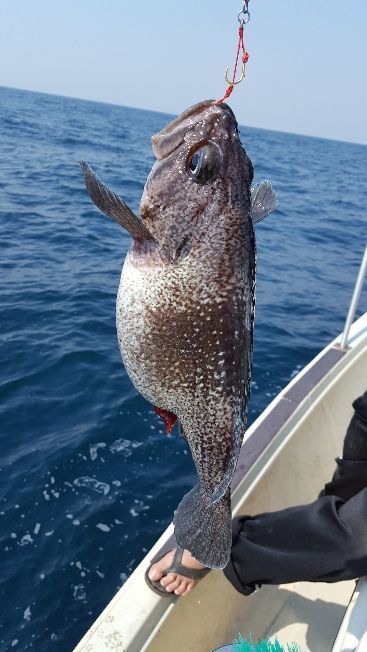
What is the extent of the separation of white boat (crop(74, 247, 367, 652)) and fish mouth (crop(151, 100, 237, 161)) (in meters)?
2.38

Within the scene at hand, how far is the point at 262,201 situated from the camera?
7.53ft

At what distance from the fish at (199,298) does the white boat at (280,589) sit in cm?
123

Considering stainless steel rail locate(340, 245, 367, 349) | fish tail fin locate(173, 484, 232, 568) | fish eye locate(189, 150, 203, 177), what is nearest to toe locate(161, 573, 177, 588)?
fish tail fin locate(173, 484, 232, 568)

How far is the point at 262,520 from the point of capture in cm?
329

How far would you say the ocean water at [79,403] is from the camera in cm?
476

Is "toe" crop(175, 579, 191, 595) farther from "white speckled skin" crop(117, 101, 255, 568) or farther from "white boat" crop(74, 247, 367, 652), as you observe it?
"white speckled skin" crop(117, 101, 255, 568)

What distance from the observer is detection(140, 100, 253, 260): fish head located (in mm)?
2037

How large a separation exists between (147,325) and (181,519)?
2.78 ft

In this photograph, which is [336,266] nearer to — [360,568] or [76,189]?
[76,189]

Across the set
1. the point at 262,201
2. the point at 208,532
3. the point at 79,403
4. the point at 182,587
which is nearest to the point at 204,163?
the point at 262,201

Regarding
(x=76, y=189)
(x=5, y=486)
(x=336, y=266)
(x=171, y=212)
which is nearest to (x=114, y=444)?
(x=5, y=486)

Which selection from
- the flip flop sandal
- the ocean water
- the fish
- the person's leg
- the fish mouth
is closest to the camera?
the fish

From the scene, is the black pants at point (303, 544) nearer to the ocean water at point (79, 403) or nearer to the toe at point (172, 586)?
the toe at point (172, 586)

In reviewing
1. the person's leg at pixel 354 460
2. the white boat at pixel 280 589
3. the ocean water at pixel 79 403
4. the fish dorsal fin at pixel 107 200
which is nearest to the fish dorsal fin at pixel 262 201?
the fish dorsal fin at pixel 107 200
